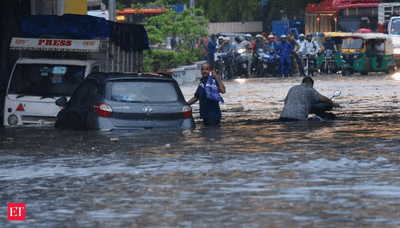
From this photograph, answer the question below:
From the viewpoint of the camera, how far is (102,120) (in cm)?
1547

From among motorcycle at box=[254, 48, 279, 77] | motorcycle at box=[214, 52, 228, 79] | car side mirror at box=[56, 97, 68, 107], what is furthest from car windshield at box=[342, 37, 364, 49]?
car side mirror at box=[56, 97, 68, 107]

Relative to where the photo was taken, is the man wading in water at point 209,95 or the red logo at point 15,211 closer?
the red logo at point 15,211

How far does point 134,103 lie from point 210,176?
170 inches

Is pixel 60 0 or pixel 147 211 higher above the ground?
pixel 60 0

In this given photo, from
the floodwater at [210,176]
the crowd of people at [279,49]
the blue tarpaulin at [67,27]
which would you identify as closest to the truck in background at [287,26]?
the crowd of people at [279,49]

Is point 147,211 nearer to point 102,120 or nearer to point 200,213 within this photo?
point 200,213

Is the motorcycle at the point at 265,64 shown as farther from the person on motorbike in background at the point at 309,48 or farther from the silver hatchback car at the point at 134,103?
the silver hatchback car at the point at 134,103

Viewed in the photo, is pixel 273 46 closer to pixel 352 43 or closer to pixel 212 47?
pixel 212 47

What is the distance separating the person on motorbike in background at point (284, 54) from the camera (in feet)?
139

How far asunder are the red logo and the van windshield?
9.57 metres

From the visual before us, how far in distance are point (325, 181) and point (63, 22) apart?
11.2 m

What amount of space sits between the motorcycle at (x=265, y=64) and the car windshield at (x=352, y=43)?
3.15 metres

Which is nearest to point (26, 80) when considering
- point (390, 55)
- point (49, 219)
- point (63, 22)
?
point (63, 22)

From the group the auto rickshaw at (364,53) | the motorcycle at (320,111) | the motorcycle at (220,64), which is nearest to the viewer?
the motorcycle at (320,111)
